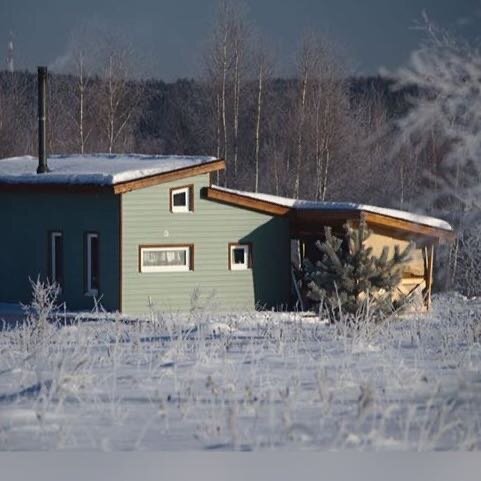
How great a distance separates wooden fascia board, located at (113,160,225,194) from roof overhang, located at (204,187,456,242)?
0.56 metres

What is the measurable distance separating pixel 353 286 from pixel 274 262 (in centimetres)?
574

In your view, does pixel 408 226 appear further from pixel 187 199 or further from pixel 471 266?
pixel 187 199

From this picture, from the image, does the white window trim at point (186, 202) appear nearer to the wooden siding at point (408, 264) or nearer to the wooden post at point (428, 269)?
the wooden siding at point (408, 264)

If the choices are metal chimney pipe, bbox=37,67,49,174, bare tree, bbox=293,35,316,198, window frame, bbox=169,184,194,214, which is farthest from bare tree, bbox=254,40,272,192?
metal chimney pipe, bbox=37,67,49,174

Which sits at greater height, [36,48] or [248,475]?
[36,48]

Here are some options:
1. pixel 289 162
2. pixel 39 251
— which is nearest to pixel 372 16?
pixel 289 162

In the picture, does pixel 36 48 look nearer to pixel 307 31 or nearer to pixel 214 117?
pixel 307 31

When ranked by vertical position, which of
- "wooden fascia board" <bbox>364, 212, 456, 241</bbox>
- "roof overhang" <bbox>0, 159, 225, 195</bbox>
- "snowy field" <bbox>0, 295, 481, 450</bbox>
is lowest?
"snowy field" <bbox>0, 295, 481, 450</bbox>

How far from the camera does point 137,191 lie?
751 inches

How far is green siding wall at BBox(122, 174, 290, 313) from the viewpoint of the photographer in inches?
744

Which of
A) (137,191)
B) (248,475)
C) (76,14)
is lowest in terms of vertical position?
(248,475)

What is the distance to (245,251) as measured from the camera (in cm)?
2027

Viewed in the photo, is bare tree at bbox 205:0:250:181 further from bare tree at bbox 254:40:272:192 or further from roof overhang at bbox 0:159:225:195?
roof overhang at bbox 0:159:225:195

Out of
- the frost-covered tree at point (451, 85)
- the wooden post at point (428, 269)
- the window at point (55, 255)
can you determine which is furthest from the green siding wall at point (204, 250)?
the frost-covered tree at point (451, 85)
